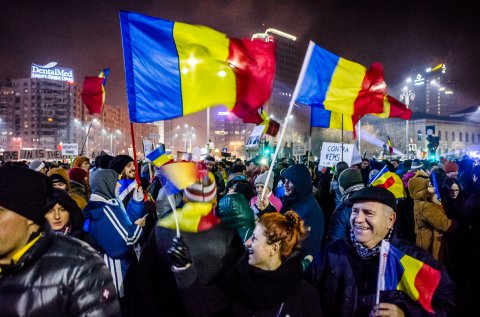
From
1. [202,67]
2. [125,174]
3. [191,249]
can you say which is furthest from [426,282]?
[125,174]

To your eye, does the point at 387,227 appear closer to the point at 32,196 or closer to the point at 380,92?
the point at 32,196

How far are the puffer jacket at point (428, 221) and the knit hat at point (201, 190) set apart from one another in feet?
13.1

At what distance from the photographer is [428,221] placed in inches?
226

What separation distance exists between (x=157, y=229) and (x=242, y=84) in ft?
6.53

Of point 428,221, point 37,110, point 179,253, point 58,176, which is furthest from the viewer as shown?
point 37,110

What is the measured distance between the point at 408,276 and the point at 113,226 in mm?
3043

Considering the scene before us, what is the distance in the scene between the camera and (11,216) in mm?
2172

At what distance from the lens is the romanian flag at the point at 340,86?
4801mm

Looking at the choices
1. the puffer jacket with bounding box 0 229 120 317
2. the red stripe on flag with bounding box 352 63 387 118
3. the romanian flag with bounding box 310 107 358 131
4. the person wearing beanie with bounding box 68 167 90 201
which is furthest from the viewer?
the romanian flag with bounding box 310 107 358 131

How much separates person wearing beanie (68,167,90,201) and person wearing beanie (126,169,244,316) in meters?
3.06

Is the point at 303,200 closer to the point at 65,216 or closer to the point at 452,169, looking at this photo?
the point at 65,216

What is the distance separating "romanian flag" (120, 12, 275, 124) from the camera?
3.93 m

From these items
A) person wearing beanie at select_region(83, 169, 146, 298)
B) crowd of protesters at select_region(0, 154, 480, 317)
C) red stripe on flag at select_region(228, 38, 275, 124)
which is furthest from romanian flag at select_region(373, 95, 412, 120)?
person wearing beanie at select_region(83, 169, 146, 298)

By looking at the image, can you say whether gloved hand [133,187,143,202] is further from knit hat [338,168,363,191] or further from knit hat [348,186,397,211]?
knit hat [338,168,363,191]
